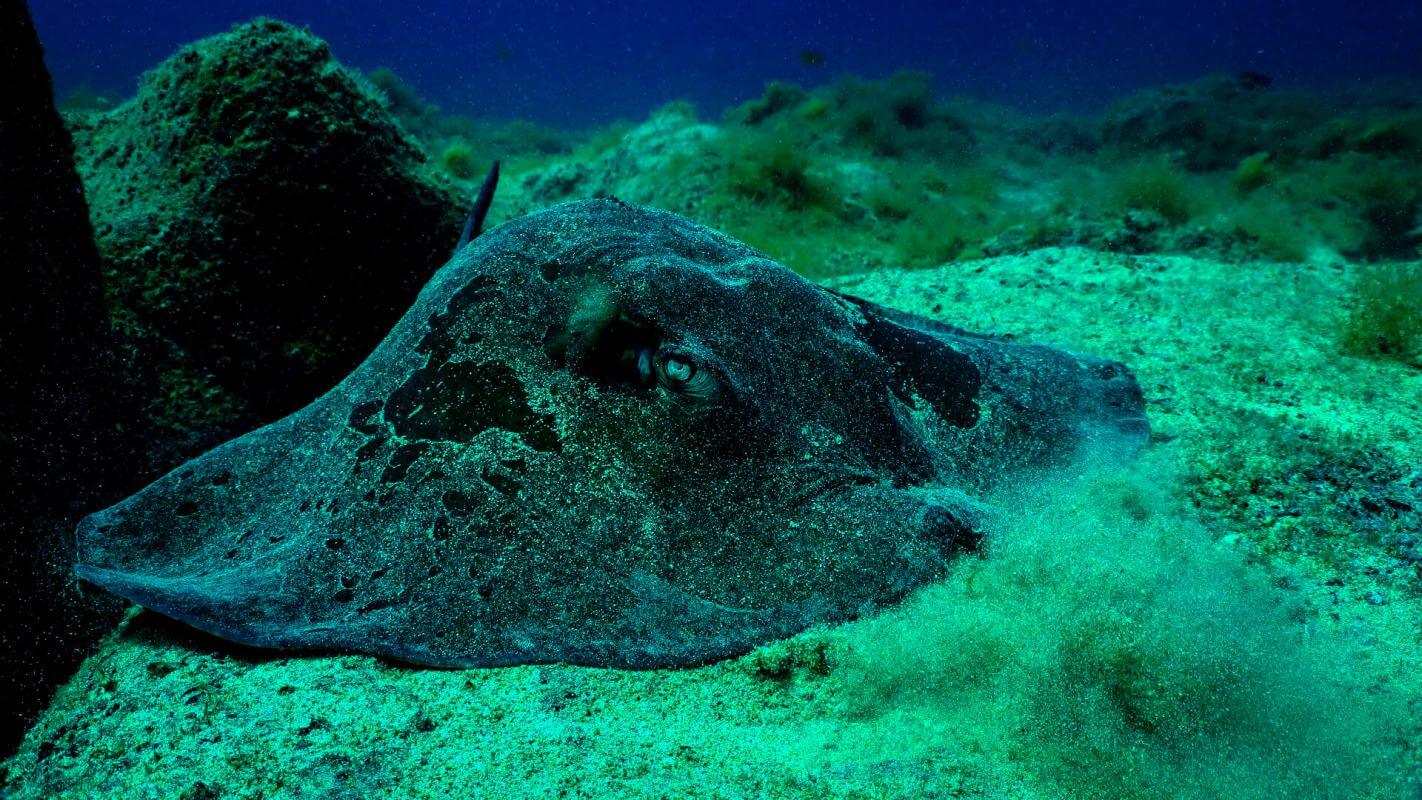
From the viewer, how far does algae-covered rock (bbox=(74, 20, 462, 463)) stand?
12.4ft

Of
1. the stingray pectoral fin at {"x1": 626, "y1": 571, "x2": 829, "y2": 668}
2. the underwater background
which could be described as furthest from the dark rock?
the stingray pectoral fin at {"x1": 626, "y1": 571, "x2": 829, "y2": 668}

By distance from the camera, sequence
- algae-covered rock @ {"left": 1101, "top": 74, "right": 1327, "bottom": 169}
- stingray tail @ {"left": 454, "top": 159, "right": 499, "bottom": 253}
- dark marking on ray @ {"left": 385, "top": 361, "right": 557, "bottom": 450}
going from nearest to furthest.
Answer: dark marking on ray @ {"left": 385, "top": 361, "right": 557, "bottom": 450}
stingray tail @ {"left": 454, "top": 159, "right": 499, "bottom": 253}
algae-covered rock @ {"left": 1101, "top": 74, "right": 1327, "bottom": 169}

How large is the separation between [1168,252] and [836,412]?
6902 millimetres

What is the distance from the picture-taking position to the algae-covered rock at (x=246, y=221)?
149 inches

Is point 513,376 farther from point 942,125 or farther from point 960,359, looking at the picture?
point 942,125

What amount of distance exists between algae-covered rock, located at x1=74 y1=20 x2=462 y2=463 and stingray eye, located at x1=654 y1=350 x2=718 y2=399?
124 inches

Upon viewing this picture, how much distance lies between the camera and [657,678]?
1.89m

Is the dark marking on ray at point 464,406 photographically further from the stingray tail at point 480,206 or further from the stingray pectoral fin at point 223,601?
the stingray tail at point 480,206

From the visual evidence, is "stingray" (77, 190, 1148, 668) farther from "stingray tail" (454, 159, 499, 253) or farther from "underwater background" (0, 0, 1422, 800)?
"stingray tail" (454, 159, 499, 253)

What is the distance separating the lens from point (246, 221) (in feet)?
13.3

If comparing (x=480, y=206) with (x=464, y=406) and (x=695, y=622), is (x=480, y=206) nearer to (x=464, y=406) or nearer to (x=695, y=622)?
(x=464, y=406)

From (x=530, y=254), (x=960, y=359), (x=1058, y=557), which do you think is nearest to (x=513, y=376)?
(x=530, y=254)

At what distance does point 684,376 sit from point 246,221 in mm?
3532

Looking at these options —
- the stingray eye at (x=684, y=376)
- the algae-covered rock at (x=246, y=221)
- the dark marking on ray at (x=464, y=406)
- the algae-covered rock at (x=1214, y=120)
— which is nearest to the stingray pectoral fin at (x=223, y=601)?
the dark marking on ray at (x=464, y=406)
